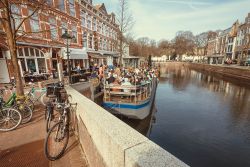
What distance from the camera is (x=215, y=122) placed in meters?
8.52

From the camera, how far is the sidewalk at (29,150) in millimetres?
2643

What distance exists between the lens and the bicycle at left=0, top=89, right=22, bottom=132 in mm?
3936

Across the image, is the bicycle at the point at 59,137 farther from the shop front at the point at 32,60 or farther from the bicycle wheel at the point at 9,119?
the shop front at the point at 32,60

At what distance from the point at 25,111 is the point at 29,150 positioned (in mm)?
2099

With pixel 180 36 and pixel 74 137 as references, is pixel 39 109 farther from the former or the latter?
pixel 180 36

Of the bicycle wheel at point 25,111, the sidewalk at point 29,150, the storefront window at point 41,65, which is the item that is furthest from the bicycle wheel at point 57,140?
the storefront window at point 41,65

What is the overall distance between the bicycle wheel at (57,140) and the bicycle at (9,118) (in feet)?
5.73

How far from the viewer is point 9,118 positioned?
3955 millimetres

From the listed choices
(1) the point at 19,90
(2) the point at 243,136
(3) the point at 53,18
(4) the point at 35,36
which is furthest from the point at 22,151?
(3) the point at 53,18

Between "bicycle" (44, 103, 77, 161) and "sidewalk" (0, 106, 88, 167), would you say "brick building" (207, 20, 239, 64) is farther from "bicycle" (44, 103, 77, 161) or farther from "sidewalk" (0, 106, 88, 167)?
"sidewalk" (0, 106, 88, 167)

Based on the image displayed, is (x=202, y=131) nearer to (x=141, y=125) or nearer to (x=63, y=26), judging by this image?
(x=141, y=125)

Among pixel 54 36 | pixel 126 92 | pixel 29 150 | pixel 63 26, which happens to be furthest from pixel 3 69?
pixel 29 150

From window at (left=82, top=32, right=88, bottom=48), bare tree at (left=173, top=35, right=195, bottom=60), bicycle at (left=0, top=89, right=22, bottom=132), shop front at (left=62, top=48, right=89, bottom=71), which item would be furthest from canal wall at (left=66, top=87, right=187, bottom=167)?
bare tree at (left=173, top=35, right=195, bottom=60)

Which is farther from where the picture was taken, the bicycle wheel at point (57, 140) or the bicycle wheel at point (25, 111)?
the bicycle wheel at point (25, 111)
